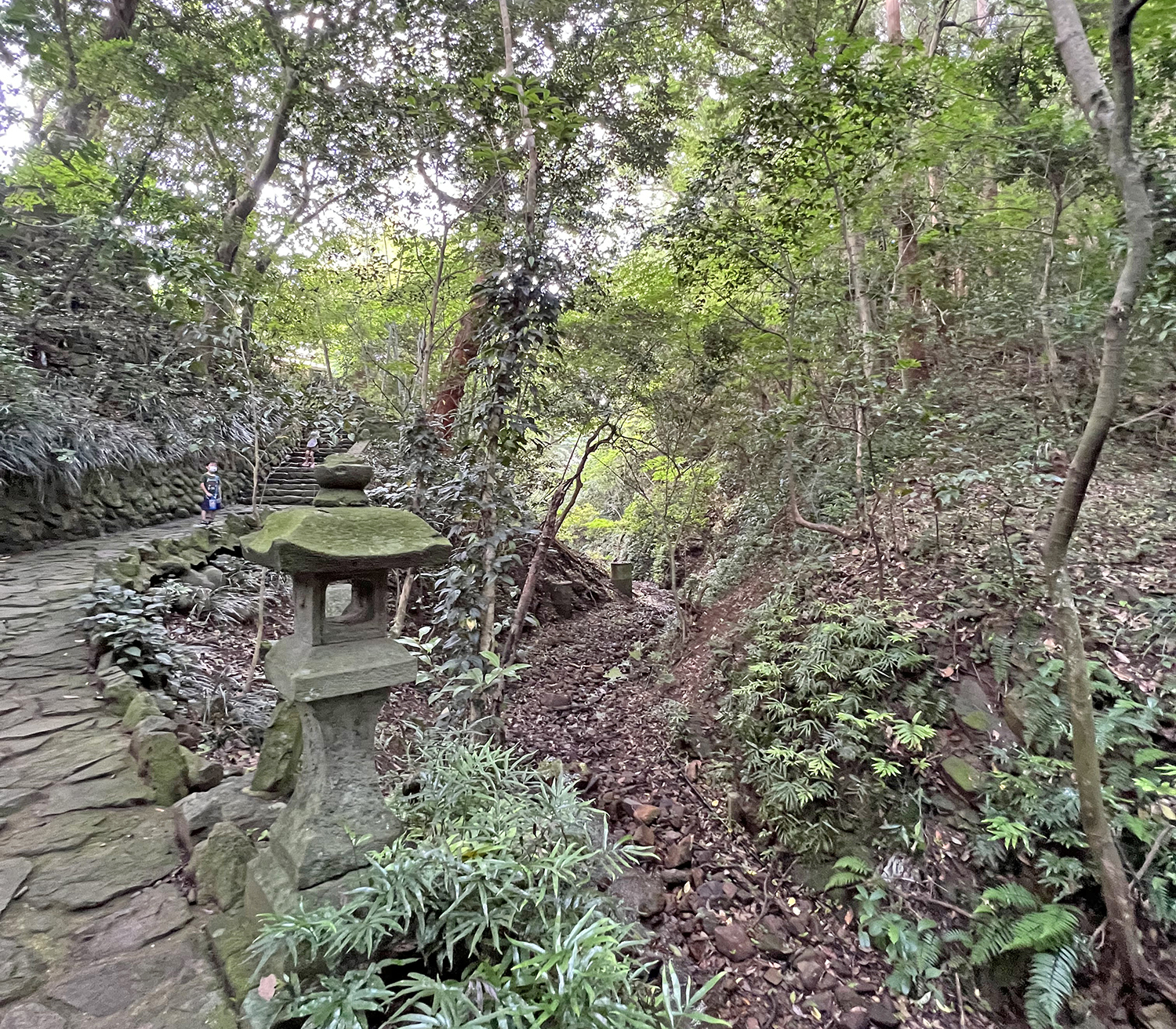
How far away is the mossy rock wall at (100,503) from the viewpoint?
237 inches

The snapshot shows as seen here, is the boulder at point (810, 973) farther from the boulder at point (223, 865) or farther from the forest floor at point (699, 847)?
the boulder at point (223, 865)

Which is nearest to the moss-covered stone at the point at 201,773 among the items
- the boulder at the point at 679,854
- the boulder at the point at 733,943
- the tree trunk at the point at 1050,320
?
the boulder at the point at 679,854

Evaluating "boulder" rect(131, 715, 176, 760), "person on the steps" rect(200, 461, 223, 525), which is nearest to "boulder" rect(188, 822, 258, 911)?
"boulder" rect(131, 715, 176, 760)

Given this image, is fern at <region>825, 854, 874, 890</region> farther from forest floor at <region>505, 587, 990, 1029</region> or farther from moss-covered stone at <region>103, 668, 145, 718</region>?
moss-covered stone at <region>103, 668, 145, 718</region>

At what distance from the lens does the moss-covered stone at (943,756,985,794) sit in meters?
3.17

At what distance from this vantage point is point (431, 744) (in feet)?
9.46

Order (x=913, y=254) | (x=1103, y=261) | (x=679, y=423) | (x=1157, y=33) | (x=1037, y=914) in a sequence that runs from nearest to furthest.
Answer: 1. (x=1037, y=914)
2. (x=1157, y=33)
3. (x=1103, y=261)
4. (x=913, y=254)
5. (x=679, y=423)

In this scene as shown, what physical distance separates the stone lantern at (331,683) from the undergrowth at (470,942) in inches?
5.2

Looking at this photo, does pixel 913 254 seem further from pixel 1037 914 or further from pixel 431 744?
pixel 431 744

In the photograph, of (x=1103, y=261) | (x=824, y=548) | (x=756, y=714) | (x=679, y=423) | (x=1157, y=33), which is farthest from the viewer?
(x=679, y=423)

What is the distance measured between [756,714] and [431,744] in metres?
2.53

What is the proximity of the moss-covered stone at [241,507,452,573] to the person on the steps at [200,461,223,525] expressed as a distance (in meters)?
6.77

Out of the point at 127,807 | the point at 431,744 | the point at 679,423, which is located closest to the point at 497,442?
the point at 431,744

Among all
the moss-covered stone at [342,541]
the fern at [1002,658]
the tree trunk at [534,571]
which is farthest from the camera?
the tree trunk at [534,571]
